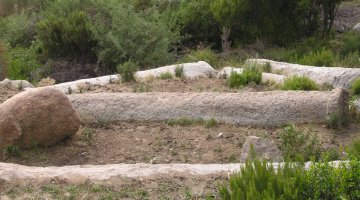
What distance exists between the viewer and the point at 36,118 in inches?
261

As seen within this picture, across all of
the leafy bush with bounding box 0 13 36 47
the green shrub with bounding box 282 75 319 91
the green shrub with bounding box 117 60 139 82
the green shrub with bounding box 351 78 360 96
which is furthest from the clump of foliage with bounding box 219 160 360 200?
the leafy bush with bounding box 0 13 36 47

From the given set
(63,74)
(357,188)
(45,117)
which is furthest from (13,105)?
(63,74)

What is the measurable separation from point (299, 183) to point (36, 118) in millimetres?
3430

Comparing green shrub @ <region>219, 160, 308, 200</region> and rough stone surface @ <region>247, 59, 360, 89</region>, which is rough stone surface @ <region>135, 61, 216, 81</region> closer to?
rough stone surface @ <region>247, 59, 360, 89</region>

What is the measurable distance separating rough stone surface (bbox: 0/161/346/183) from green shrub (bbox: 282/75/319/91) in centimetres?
290

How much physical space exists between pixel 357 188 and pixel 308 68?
18.4 feet

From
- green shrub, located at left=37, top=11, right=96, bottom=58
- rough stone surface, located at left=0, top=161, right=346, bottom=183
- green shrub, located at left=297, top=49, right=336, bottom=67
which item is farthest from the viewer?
green shrub, located at left=37, top=11, right=96, bottom=58

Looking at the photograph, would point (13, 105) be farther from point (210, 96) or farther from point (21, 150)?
point (210, 96)

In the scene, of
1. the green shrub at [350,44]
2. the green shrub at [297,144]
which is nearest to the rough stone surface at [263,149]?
the green shrub at [297,144]

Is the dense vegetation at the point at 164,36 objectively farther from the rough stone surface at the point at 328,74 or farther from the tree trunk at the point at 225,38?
the rough stone surface at the point at 328,74

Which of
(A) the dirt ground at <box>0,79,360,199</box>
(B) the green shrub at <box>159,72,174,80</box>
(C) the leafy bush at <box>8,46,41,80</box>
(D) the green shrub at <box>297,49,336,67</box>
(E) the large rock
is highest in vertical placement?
(E) the large rock

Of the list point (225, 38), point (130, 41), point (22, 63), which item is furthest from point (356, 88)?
point (22, 63)

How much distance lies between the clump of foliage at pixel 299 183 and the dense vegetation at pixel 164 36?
706 centimetres

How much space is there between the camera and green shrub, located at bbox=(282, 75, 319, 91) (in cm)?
820
